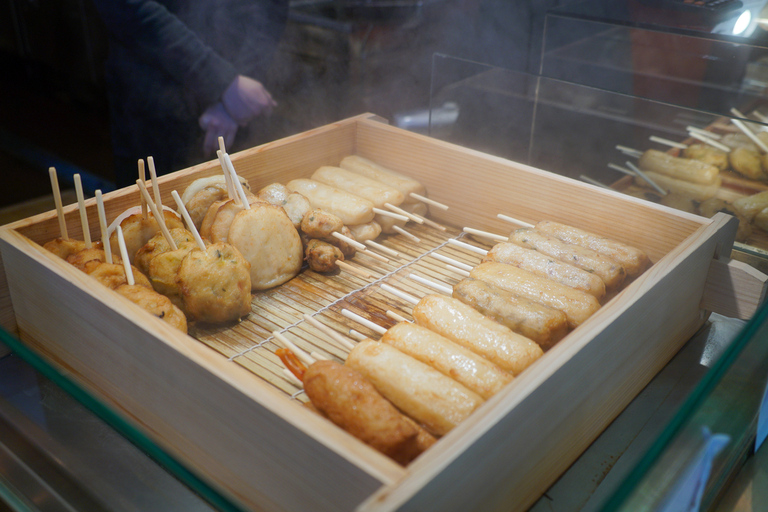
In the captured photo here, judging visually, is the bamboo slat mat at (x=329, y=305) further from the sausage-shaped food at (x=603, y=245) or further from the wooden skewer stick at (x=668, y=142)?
the wooden skewer stick at (x=668, y=142)

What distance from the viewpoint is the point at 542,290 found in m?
2.30

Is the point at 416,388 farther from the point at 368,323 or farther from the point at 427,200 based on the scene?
the point at 427,200

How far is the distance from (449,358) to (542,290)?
0.61 metres

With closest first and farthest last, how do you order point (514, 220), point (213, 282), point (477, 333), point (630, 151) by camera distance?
point (477, 333), point (213, 282), point (514, 220), point (630, 151)

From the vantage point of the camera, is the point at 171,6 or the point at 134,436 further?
the point at 171,6

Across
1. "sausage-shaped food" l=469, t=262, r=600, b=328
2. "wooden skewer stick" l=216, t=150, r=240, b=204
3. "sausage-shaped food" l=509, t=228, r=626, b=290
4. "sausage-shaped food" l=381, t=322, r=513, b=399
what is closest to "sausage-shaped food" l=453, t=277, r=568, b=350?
"sausage-shaped food" l=469, t=262, r=600, b=328

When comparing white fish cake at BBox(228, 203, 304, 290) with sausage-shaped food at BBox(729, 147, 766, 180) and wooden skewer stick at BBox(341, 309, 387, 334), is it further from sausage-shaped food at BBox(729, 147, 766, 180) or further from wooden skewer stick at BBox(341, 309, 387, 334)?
sausage-shaped food at BBox(729, 147, 766, 180)

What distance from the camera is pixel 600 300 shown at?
96.3 inches

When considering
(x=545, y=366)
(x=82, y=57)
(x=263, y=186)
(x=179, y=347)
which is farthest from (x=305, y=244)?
(x=82, y=57)

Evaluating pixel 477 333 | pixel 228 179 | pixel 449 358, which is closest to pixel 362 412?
pixel 449 358

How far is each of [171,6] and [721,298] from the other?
348 cm

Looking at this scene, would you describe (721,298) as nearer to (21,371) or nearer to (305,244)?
(305,244)

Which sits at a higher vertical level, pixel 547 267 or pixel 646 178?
pixel 646 178

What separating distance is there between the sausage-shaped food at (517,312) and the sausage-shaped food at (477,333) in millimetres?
74
